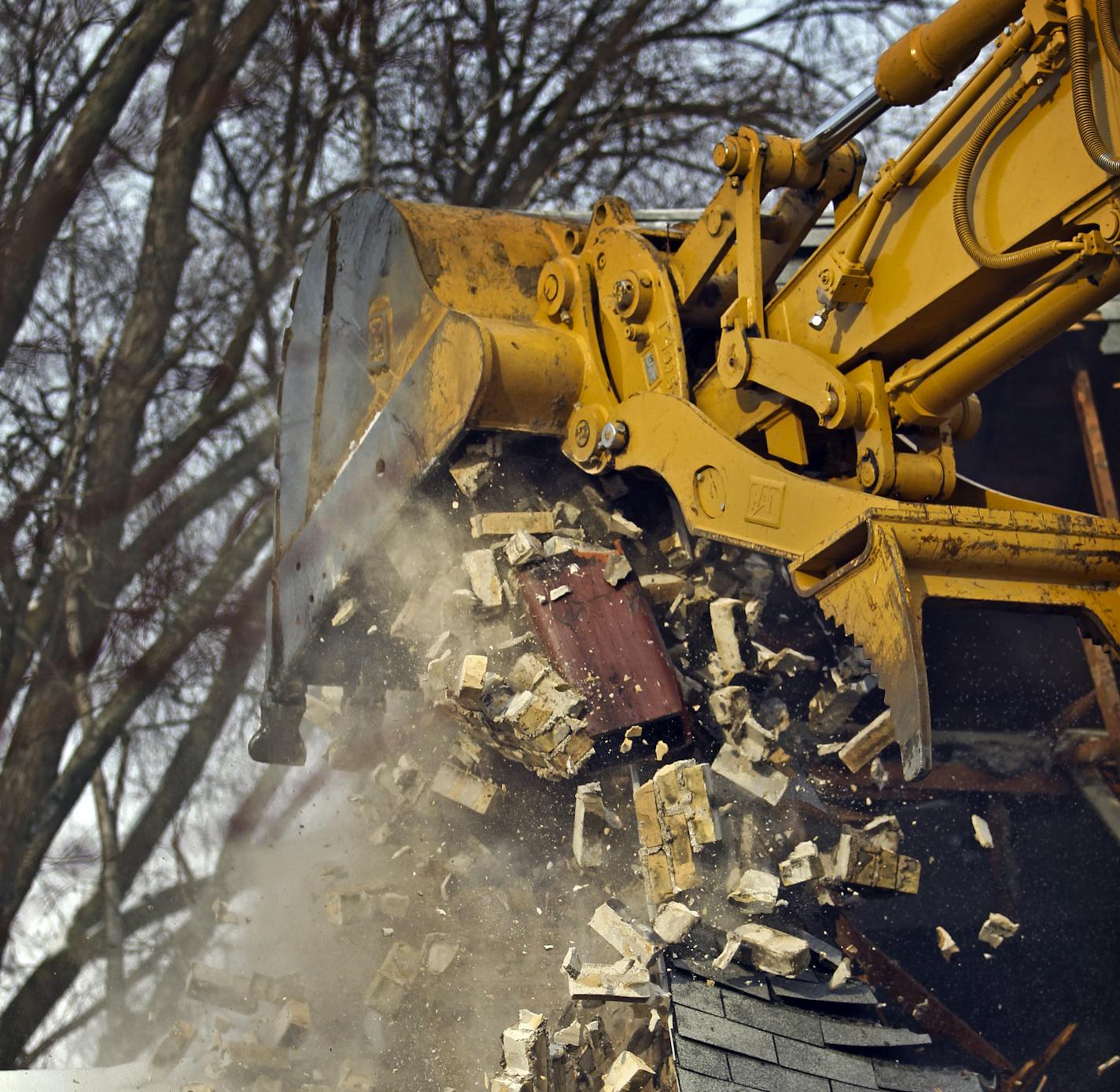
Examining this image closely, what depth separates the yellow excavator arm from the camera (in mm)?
2768

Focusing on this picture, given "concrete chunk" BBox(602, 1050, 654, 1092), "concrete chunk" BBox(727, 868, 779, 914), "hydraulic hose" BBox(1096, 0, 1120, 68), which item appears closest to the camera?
→ "hydraulic hose" BBox(1096, 0, 1120, 68)

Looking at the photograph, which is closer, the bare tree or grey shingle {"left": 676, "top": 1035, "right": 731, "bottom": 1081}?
grey shingle {"left": 676, "top": 1035, "right": 731, "bottom": 1081}

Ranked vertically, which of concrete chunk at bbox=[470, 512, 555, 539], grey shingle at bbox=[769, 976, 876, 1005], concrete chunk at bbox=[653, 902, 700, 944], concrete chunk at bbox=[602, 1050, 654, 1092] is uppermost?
concrete chunk at bbox=[470, 512, 555, 539]

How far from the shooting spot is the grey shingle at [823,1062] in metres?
3.16

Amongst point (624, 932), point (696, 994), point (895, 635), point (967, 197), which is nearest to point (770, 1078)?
point (696, 994)

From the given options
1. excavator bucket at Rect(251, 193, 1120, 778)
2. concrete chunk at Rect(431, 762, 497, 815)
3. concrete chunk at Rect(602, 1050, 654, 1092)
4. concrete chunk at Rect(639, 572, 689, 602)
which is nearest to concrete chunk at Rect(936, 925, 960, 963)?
excavator bucket at Rect(251, 193, 1120, 778)

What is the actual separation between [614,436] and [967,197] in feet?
4.18

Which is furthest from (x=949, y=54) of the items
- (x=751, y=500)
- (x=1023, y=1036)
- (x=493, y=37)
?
(x=493, y=37)

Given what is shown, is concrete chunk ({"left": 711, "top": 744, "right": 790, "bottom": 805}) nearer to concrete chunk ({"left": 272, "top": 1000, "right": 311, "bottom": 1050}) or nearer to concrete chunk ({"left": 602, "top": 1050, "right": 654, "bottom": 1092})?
concrete chunk ({"left": 602, "top": 1050, "right": 654, "bottom": 1092})

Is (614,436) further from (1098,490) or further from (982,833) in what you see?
(1098,490)

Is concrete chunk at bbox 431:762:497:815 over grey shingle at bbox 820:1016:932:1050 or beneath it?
over

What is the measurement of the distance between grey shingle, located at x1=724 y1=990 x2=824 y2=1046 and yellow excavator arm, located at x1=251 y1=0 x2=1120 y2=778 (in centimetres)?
96

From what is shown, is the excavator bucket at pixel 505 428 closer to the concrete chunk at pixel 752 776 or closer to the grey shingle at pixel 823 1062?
the concrete chunk at pixel 752 776

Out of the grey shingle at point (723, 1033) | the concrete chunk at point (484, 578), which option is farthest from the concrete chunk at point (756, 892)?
the concrete chunk at point (484, 578)
